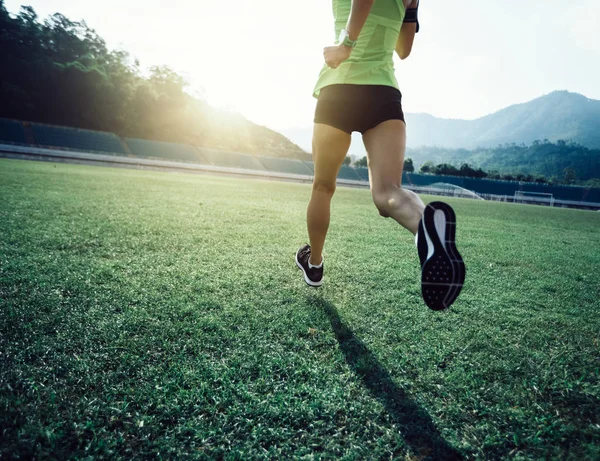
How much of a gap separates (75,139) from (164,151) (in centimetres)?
899

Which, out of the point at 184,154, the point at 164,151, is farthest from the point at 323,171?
the point at 184,154

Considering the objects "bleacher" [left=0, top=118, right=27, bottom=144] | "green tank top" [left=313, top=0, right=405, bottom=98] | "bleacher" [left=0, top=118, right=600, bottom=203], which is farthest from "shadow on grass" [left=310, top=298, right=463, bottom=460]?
"bleacher" [left=0, top=118, right=27, bottom=144]

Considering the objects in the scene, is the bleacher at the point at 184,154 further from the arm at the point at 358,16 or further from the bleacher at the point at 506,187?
the arm at the point at 358,16

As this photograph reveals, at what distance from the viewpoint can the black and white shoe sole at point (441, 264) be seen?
1352 millimetres

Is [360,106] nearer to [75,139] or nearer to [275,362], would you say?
Answer: [275,362]

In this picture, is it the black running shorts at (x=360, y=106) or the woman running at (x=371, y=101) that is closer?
the woman running at (x=371, y=101)

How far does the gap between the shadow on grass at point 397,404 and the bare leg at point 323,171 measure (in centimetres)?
70

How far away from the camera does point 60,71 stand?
130ft

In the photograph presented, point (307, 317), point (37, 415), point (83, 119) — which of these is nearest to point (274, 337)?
point (307, 317)

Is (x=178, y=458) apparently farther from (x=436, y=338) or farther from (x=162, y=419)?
(x=436, y=338)

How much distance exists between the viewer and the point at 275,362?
1.38 meters

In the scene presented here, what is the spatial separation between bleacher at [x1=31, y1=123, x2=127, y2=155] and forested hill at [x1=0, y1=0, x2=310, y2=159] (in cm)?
380

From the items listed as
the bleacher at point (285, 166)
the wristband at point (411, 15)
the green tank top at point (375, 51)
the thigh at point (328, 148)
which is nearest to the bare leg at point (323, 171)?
the thigh at point (328, 148)

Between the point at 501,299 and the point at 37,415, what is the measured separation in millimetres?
2535
